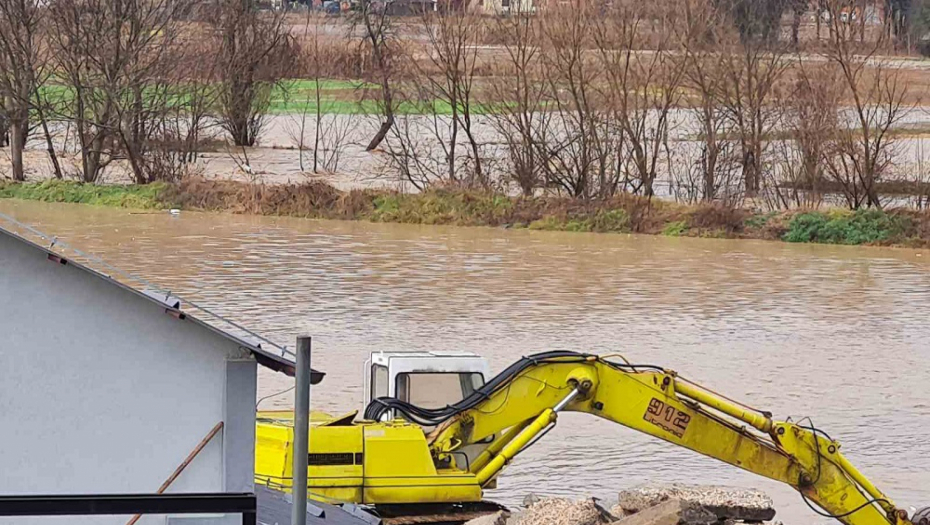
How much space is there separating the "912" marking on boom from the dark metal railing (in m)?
7.07

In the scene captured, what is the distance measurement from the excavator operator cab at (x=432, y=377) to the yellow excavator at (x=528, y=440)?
81cm

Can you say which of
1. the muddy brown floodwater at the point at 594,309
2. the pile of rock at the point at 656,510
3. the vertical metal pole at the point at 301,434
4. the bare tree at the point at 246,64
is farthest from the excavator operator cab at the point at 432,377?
the bare tree at the point at 246,64

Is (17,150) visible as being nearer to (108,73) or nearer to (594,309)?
(108,73)

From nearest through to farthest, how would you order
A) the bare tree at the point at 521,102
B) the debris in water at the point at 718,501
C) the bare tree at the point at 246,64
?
the debris in water at the point at 718,501, the bare tree at the point at 521,102, the bare tree at the point at 246,64

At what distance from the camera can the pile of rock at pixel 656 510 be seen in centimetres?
1026

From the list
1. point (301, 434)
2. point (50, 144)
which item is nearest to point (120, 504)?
point (301, 434)

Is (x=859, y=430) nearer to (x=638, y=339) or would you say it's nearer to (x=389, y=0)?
(x=638, y=339)

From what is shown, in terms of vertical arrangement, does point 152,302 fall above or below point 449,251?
above

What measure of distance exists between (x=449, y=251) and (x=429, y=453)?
22405 mm

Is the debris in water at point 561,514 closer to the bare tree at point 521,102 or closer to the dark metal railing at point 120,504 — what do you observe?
the dark metal railing at point 120,504

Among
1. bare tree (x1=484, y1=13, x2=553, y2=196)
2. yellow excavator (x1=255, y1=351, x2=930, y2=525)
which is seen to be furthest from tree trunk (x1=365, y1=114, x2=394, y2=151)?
yellow excavator (x1=255, y1=351, x2=930, y2=525)

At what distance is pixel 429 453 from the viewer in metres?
11.8

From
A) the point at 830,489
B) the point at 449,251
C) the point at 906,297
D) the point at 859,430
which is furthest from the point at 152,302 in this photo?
the point at 449,251

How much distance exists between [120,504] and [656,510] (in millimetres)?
6006
